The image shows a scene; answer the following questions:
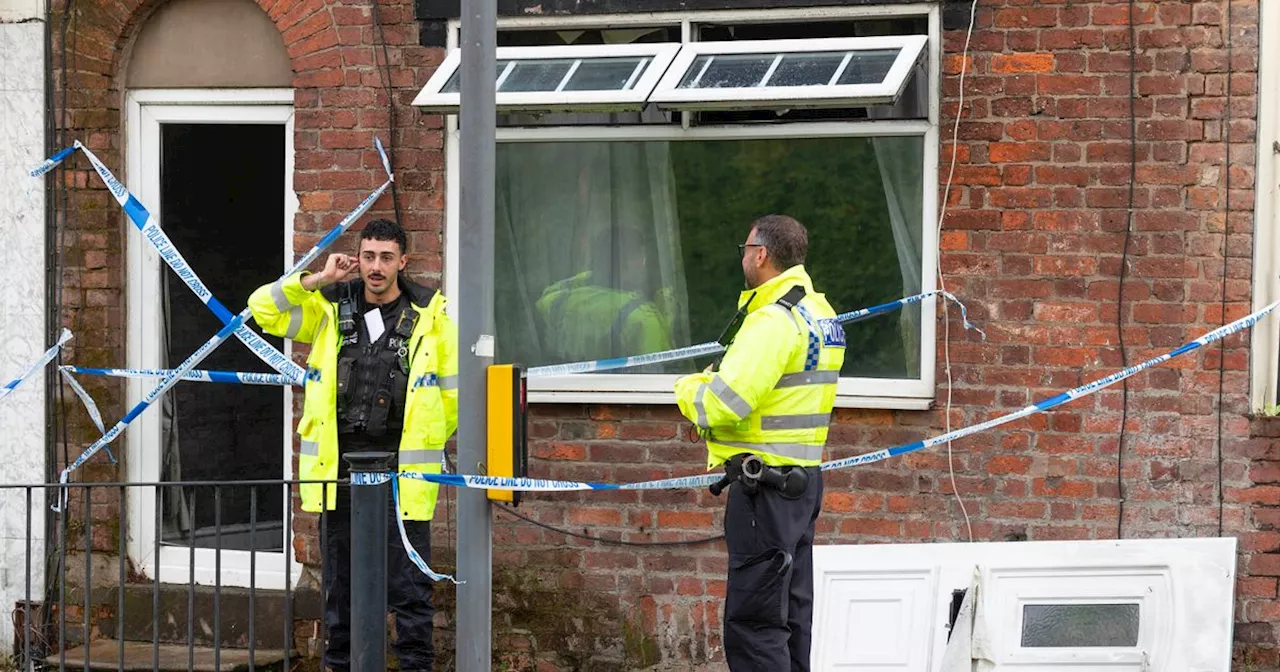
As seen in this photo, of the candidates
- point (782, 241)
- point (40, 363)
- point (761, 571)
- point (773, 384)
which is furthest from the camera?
point (40, 363)

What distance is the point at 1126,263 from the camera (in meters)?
6.39

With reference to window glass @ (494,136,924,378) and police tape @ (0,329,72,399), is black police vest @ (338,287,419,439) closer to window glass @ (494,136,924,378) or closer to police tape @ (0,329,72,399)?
window glass @ (494,136,924,378)

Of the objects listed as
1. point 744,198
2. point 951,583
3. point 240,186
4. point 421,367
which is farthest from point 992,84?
point 240,186

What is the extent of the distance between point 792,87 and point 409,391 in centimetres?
203

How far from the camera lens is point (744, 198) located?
22.7 feet

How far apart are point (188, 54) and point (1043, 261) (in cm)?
420

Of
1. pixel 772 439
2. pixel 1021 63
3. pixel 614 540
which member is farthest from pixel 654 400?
pixel 1021 63

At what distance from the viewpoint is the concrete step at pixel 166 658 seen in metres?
7.07

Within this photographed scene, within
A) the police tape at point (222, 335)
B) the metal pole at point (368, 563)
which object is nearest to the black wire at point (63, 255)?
the police tape at point (222, 335)

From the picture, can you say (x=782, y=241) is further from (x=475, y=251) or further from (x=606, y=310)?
(x=606, y=310)

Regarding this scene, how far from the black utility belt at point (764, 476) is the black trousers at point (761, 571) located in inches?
1.2

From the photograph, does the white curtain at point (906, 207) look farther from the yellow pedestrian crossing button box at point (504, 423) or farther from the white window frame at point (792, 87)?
the yellow pedestrian crossing button box at point (504, 423)

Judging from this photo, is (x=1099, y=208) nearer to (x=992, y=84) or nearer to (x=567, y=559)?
(x=992, y=84)

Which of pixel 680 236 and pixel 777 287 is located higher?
pixel 680 236
